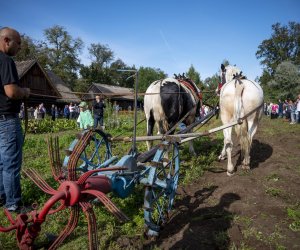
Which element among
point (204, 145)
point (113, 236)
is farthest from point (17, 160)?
point (204, 145)

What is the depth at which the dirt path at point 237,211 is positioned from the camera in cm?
325

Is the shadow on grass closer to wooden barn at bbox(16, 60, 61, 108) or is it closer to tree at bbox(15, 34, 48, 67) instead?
wooden barn at bbox(16, 60, 61, 108)

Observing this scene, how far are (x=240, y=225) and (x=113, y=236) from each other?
5.19 ft

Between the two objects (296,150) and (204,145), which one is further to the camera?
(204,145)

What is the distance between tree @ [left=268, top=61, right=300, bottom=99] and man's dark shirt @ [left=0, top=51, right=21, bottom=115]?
135ft

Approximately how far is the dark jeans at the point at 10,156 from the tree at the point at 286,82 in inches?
1620

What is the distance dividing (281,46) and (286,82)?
20270 millimetres

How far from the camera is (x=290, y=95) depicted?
131 ft

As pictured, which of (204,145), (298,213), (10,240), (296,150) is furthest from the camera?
(204,145)

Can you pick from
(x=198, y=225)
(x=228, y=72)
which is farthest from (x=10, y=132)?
(x=228, y=72)

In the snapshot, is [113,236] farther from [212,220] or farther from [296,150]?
[296,150]

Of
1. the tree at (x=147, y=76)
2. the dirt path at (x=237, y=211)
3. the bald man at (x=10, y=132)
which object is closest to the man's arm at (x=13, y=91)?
the bald man at (x=10, y=132)

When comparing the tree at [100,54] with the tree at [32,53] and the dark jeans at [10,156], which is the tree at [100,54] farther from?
the dark jeans at [10,156]

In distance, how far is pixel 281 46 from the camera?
5750 centimetres
